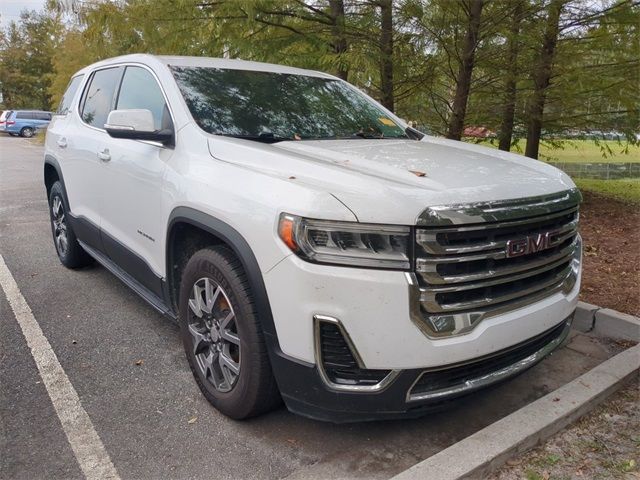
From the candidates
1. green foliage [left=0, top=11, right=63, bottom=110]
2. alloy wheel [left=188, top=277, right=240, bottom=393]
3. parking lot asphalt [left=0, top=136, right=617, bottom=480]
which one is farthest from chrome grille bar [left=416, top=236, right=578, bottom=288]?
green foliage [left=0, top=11, right=63, bottom=110]

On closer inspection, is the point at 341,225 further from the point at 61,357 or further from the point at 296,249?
the point at 61,357

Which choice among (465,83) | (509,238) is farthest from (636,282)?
(465,83)

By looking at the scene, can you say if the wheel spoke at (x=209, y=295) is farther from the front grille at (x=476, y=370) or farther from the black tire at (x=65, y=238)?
the black tire at (x=65, y=238)

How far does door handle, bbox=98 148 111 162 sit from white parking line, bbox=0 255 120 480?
1.32 metres

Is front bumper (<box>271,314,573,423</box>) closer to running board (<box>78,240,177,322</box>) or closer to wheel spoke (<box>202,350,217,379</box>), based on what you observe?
wheel spoke (<box>202,350,217,379</box>)

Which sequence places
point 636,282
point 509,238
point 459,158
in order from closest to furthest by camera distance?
point 509,238 < point 459,158 < point 636,282

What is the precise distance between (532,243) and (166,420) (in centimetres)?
204

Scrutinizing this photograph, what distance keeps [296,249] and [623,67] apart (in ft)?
22.1

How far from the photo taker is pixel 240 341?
2504mm

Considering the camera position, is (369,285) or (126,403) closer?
(369,285)

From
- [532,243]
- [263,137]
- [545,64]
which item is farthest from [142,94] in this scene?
[545,64]

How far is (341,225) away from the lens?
217 cm

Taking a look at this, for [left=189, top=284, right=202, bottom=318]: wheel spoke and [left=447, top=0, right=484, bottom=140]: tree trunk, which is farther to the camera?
[left=447, top=0, right=484, bottom=140]: tree trunk

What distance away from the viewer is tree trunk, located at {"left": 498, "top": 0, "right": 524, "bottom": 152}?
6.27 metres
